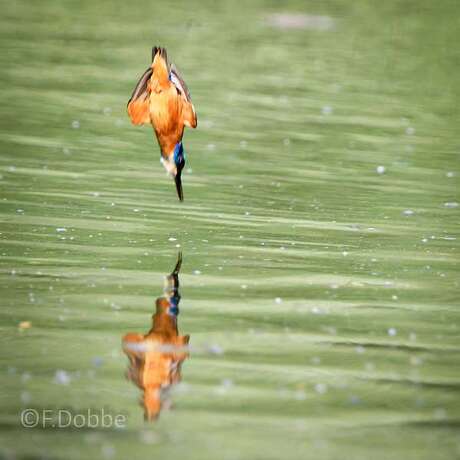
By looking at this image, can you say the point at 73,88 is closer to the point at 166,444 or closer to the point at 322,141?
the point at 322,141

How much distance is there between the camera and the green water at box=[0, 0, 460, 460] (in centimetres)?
542

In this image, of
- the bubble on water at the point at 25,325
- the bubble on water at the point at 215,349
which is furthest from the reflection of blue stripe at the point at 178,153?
the bubble on water at the point at 215,349

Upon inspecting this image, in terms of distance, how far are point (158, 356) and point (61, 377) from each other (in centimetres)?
54

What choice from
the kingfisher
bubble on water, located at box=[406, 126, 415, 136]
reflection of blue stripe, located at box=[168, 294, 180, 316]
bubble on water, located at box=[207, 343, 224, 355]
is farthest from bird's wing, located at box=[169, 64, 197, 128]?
bubble on water, located at box=[406, 126, 415, 136]

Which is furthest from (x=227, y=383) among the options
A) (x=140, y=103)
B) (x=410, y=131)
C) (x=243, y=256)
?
(x=410, y=131)

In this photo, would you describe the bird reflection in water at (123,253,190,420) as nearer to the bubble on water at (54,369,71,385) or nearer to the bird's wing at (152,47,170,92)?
the bubble on water at (54,369,71,385)

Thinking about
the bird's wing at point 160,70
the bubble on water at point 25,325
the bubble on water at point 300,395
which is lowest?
the bubble on water at point 300,395

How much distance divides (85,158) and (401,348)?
5176 millimetres

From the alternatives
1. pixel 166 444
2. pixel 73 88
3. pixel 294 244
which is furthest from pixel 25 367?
pixel 73 88

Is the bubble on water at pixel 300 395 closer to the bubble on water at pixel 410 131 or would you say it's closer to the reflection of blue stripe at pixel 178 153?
the reflection of blue stripe at pixel 178 153

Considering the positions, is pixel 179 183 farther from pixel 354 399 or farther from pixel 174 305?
pixel 354 399

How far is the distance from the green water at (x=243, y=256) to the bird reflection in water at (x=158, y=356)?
0.06m

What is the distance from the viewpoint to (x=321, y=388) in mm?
5828

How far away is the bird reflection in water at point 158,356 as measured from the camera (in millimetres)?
5574
